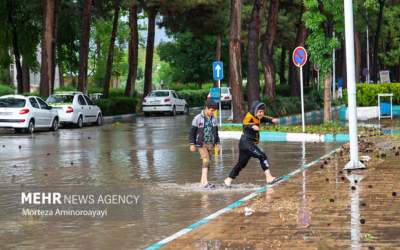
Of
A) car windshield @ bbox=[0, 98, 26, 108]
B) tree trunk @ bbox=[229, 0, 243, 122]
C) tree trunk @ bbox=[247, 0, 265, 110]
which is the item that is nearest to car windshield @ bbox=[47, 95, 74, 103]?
car windshield @ bbox=[0, 98, 26, 108]

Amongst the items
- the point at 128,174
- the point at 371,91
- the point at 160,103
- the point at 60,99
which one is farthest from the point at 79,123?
the point at 128,174

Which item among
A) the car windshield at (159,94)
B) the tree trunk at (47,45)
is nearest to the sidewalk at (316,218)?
the tree trunk at (47,45)

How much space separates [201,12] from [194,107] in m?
10.2

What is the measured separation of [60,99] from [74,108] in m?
1.20

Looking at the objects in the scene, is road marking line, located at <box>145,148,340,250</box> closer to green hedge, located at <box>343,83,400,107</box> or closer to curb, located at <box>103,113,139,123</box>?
green hedge, located at <box>343,83,400,107</box>

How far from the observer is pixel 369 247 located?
7.92 m

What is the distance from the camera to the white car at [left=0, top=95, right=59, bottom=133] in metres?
30.4

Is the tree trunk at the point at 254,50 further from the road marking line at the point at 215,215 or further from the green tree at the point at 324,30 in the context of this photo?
the road marking line at the point at 215,215

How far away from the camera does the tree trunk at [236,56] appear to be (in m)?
30.9

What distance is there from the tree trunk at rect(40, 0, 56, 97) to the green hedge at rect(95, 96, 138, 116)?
13.1ft

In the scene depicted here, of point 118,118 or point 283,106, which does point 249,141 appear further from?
point 118,118

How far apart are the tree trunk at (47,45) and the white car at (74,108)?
8.90 ft

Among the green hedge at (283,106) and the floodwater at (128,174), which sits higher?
the green hedge at (283,106)

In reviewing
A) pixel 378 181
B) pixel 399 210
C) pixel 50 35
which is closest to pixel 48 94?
pixel 50 35
